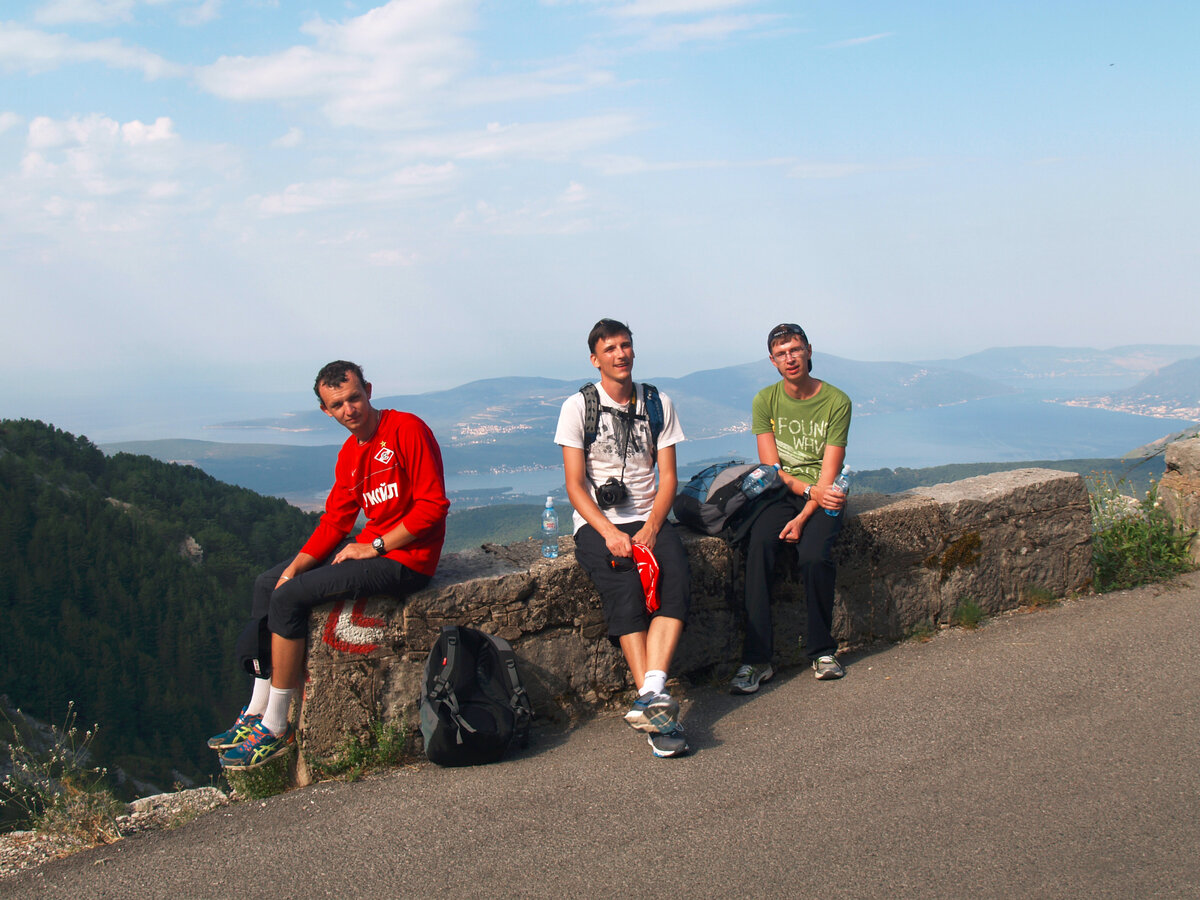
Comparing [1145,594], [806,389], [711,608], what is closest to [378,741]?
[711,608]

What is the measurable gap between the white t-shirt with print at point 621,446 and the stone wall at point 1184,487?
3.90 metres

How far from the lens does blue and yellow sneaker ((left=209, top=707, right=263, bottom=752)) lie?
3670mm

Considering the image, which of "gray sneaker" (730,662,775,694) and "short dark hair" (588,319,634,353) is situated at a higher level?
"short dark hair" (588,319,634,353)

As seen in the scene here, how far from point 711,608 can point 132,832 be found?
8.81ft

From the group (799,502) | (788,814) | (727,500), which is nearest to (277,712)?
(788,814)

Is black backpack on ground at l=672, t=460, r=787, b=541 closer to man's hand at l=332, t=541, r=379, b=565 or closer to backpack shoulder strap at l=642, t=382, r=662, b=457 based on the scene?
backpack shoulder strap at l=642, t=382, r=662, b=457

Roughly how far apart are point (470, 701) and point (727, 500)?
1.67m

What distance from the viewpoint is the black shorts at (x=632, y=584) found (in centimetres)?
392

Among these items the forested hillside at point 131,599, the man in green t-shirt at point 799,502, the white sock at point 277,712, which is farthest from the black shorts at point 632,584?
the forested hillside at point 131,599

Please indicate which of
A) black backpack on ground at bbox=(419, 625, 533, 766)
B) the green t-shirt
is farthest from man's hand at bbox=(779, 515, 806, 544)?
black backpack on ground at bbox=(419, 625, 533, 766)

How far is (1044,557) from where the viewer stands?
521cm

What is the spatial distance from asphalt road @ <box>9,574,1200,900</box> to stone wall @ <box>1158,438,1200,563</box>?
7.08 feet

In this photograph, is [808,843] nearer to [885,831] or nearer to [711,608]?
[885,831]

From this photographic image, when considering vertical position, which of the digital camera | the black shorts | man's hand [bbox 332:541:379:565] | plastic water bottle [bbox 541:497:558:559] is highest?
the digital camera
